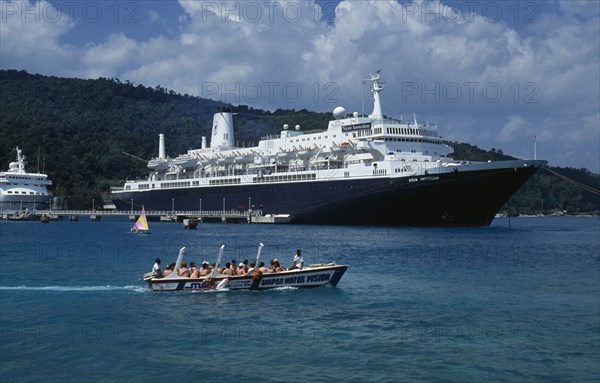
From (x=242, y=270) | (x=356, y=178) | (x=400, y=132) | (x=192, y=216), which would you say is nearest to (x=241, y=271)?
(x=242, y=270)

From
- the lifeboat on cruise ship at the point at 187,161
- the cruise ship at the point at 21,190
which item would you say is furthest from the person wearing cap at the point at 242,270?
the cruise ship at the point at 21,190

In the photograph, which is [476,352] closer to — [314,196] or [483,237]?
[483,237]

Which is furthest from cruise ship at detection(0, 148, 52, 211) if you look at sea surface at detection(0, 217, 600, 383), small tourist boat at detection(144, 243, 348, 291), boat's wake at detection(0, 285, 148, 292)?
small tourist boat at detection(144, 243, 348, 291)

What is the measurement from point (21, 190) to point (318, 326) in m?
116

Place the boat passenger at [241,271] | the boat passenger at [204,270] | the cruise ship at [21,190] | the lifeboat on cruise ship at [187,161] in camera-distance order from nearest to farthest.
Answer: the boat passenger at [204,270], the boat passenger at [241,271], the lifeboat on cruise ship at [187,161], the cruise ship at [21,190]

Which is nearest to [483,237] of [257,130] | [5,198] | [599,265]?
[599,265]

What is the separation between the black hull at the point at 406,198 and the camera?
197ft

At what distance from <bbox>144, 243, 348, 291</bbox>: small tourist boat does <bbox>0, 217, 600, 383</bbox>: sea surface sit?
422 millimetres

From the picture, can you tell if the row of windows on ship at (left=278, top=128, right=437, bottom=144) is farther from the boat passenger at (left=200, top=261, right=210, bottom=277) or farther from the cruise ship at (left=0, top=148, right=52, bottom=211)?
the cruise ship at (left=0, top=148, right=52, bottom=211)

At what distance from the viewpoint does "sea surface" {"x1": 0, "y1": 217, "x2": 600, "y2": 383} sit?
15508 mm

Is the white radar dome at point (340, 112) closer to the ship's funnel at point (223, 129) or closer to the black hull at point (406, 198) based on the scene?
the black hull at point (406, 198)

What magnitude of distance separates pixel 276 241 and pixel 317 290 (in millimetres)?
24684

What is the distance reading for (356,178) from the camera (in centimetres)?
6844

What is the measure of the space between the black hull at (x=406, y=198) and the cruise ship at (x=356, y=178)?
95 millimetres
